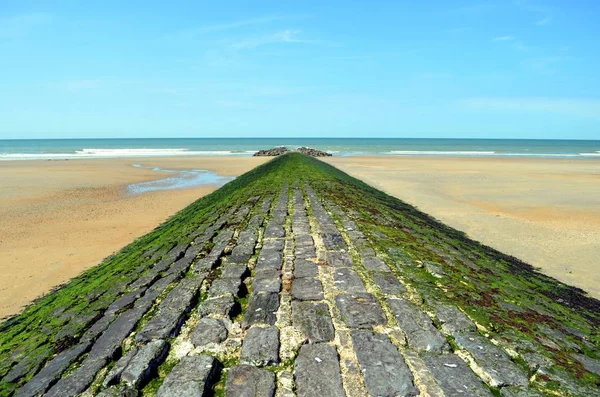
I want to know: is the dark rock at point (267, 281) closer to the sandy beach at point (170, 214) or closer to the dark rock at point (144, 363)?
the dark rock at point (144, 363)

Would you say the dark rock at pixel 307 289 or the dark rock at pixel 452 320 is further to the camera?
the dark rock at pixel 307 289

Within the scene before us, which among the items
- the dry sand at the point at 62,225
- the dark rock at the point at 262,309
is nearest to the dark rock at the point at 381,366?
the dark rock at the point at 262,309

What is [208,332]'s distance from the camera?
3271 millimetres

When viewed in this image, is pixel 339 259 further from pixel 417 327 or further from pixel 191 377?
pixel 191 377

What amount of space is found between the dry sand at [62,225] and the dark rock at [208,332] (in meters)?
5.44

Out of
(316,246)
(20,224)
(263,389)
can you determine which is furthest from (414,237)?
(20,224)

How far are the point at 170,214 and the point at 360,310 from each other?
44.3 feet


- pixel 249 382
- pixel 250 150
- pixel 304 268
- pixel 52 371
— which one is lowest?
pixel 52 371

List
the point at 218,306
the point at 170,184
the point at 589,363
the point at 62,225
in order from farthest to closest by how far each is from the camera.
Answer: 1. the point at 170,184
2. the point at 62,225
3. the point at 218,306
4. the point at 589,363

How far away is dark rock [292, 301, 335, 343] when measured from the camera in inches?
125

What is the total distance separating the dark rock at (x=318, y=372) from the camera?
2.50m

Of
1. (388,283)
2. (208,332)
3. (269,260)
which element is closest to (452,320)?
(388,283)

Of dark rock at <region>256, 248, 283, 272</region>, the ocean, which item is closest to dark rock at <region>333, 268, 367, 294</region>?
dark rock at <region>256, 248, 283, 272</region>

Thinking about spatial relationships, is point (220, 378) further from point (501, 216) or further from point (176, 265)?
point (501, 216)
